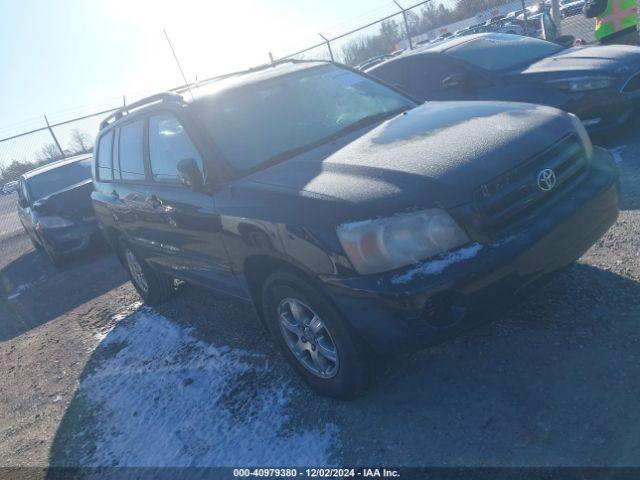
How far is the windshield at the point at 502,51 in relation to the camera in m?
6.03

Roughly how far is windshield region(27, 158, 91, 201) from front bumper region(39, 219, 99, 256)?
3.38 ft

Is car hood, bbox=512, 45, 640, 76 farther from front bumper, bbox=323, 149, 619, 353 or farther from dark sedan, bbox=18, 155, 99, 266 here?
dark sedan, bbox=18, 155, 99, 266

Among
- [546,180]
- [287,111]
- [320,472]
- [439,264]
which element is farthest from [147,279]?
[546,180]

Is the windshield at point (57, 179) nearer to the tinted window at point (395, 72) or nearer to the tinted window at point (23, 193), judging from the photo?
the tinted window at point (23, 193)

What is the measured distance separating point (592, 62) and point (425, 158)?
3815mm

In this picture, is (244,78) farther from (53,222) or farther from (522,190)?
(53,222)

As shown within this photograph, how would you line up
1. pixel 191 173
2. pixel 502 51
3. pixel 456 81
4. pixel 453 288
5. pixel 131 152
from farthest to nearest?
pixel 502 51
pixel 456 81
pixel 131 152
pixel 191 173
pixel 453 288

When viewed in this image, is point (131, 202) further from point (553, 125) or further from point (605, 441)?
point (605, 441)

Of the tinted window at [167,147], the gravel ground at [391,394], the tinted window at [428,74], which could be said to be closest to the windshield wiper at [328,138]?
the tinted window at [167,147]

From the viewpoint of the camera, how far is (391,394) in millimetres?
2910

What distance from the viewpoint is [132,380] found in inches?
158

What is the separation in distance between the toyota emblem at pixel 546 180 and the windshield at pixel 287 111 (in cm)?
140

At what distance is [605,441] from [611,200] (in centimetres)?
135

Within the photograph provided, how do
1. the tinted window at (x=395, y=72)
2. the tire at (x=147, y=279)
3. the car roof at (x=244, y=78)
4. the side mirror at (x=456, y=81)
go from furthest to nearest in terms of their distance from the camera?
the tinted window at (x=395, y=72) < the side mirror at (x=456, y=81) < the tire at (x=147, y=279) < the car roof at (x=244, y=78)
